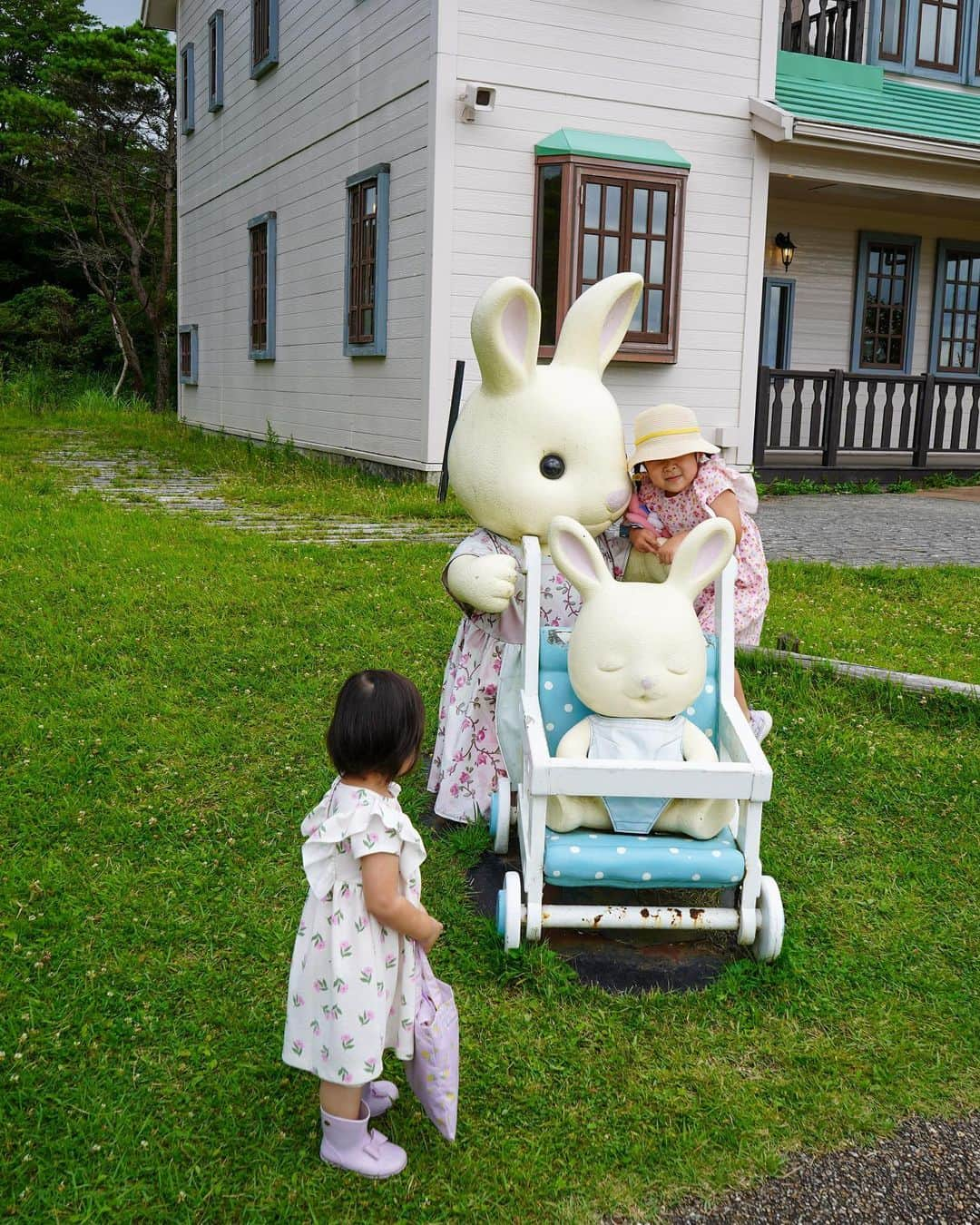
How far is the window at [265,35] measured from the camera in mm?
14258

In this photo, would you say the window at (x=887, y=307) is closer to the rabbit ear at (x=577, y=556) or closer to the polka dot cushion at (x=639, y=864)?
the rabbit ear at (x=577, y=556)

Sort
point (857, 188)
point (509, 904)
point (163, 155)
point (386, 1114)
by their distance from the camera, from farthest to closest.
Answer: point (163, 155)
point (857, 188)
point (509, 904)
point (386, 1114)

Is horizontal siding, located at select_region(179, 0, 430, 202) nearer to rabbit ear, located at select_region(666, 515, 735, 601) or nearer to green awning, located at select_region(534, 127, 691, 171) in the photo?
green awning, located at select_region(534, 127, 691, 171)

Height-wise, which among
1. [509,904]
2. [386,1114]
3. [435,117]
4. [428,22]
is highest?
[428,22]

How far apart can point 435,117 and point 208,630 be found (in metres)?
5.96

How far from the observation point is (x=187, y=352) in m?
20.4

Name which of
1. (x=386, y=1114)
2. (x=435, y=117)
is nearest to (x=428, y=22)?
(x=435, y=117)

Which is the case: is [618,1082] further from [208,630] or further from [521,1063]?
[208,630]

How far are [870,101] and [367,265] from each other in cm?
594

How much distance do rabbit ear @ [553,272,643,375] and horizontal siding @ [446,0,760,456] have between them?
6724 millimetres

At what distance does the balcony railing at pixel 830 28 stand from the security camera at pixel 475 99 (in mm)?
5487

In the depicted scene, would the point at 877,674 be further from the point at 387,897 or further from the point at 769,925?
the point at 387,897

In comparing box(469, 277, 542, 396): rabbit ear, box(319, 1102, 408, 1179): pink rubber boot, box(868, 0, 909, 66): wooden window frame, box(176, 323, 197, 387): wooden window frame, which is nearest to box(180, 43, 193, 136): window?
box(176, 323, 197, 387): wooden window frame

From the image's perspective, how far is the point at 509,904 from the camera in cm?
310
